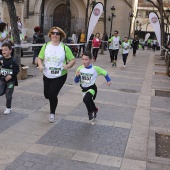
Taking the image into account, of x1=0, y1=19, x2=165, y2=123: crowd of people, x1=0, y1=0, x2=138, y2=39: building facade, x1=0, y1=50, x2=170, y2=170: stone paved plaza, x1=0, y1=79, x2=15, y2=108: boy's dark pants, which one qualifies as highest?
x1=0, y1=0, x2=138, y2=39: building facade

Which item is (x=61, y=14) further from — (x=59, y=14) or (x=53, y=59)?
(x=53, y=59)

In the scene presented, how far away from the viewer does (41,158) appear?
4.53m

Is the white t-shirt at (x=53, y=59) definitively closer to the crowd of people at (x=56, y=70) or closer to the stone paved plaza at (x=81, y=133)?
the crowd of people at (x=56, y=70)

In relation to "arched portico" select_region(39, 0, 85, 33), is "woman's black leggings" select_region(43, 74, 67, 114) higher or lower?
lower

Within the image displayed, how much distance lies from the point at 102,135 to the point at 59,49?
1807 mm

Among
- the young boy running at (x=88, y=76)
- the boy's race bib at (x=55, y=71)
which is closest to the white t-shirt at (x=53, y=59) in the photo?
the boy's race bib at (x=55, y=71)

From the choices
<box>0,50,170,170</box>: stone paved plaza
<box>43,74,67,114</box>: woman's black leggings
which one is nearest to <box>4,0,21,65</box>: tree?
<box>0,50,170,170</box>: stone paved plaza

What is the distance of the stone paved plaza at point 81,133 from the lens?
4.51 m

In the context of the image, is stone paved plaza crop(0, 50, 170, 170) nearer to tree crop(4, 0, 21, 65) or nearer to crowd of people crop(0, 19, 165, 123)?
crowd of people crop(0, 19, 165, 123)

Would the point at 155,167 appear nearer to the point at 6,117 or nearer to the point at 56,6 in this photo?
the point at 6,117

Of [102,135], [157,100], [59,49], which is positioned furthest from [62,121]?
[157,100]

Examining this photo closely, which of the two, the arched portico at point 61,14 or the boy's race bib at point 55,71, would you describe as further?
the arched portico at point 61,14

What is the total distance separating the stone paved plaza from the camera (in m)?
4.51

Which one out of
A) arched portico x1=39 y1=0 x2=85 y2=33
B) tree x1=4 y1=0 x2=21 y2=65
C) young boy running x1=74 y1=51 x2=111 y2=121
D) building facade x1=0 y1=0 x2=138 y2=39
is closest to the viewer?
young boy running x1=74 y1=51 x2=111 y2=121
